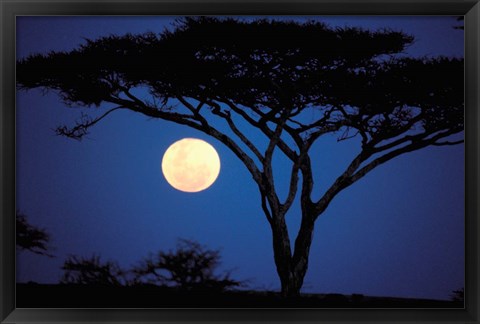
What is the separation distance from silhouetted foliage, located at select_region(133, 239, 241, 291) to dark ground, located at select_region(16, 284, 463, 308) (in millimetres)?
83

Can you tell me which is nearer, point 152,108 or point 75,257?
point 75,257

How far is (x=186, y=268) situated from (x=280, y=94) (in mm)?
1742

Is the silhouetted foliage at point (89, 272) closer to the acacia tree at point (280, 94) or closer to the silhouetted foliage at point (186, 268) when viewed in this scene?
the silhouetted foliage at point (186, 268)

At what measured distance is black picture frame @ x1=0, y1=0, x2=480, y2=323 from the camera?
5.36 meters

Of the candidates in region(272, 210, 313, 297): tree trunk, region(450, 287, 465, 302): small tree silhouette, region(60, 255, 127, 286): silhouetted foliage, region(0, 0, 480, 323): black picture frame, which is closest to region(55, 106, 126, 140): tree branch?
region(0, 0, 480, 323): black picture frame

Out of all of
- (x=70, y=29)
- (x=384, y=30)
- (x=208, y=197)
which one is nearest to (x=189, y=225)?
(x=208, y=197)

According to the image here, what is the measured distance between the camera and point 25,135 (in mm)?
5637

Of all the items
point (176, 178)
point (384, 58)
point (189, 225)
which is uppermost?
point (384, 58)

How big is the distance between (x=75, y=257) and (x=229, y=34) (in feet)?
7.44

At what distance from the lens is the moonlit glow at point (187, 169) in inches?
232

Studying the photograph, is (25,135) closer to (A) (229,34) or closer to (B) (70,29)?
(B) (70,29)

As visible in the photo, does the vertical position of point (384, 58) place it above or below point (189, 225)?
above

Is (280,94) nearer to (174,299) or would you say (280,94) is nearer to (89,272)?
(174,299)
